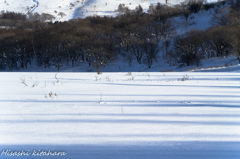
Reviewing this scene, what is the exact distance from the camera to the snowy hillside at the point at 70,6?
2064 inches

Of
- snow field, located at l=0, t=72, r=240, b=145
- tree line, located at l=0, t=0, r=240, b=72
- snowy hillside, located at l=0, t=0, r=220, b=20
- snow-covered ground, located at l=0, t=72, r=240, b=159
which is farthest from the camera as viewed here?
snowy hillside, located at l=0, t=0, r=220, b=20

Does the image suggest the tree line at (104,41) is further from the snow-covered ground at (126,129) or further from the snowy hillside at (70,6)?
the snow-covered ground at (126,129)

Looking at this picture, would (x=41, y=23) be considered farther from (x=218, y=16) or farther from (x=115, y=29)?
(x=218, y=16)

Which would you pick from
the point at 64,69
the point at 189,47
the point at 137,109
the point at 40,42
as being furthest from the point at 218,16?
the point at 137,109

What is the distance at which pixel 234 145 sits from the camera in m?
1.68

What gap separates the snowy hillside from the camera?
2064 inches

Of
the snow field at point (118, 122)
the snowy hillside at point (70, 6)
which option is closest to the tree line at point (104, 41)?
the snowy hillside at point (70, 6)

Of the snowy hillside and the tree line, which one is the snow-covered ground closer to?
the tree line

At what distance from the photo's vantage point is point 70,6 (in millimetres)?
55562

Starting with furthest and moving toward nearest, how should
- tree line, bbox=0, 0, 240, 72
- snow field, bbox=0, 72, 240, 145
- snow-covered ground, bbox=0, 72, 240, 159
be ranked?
tree line, bbox=0, 0, 240, 72
snow field, bbox=0, 72, 240, 145
snow-covered ground, bbox=0, 72, 240, 159

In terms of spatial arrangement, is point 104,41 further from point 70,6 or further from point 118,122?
point 118,122

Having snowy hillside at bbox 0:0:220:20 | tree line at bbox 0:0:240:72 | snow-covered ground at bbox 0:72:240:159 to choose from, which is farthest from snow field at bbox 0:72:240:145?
snowy hillside at bbox 0:0:220:20

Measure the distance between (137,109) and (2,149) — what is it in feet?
5.58

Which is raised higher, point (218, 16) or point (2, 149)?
point (218, 16)
